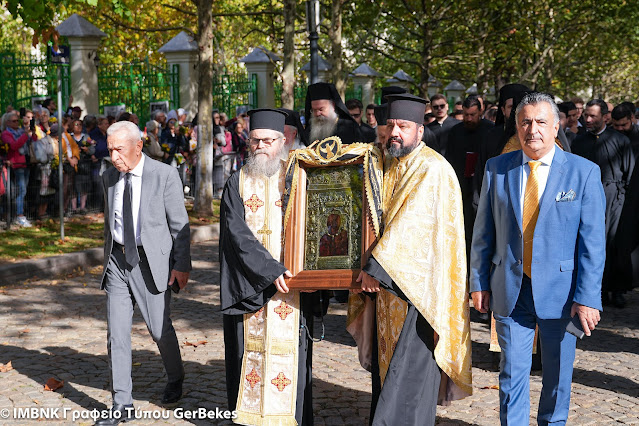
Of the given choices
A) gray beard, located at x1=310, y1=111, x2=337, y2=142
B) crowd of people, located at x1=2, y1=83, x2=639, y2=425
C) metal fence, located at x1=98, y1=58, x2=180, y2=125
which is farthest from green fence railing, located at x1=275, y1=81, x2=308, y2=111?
crowd of people, located at x1=2, y1=83, x2=639, y2=425

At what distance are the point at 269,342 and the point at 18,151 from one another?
937 centimetres

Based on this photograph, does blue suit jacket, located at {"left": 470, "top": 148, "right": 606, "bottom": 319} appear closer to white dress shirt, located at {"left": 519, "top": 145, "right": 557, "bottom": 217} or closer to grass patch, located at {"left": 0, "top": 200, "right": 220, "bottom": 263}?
white dress shirt, located at {"left": 519, "top": 145, "right": 557, "bottom": 217}

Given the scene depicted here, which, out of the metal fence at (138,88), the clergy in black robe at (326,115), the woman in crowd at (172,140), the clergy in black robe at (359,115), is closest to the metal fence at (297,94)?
the metal fence at (138,88)

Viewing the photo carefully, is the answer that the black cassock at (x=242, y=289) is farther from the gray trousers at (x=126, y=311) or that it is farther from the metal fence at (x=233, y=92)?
the metal fence at (x=233, y=92)

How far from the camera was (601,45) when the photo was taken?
3578cm

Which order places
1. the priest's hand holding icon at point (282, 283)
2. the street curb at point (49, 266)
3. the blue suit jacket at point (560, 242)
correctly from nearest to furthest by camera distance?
the blue suit jacket at point (560, 242), the priest's hand holding icon at point (282, 283), the street curb at point (49, 266)

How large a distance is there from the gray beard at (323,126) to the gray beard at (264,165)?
2610 millimetres

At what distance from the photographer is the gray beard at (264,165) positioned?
18.3 ft

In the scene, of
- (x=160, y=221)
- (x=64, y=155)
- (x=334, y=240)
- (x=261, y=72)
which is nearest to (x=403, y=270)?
(x=334, y=240)

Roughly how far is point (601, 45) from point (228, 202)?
109 feet

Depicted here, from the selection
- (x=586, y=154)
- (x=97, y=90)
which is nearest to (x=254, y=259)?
(x=586, y=154)

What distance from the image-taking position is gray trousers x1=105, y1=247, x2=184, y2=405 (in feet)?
19.7

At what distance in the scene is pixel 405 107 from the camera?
522 cm

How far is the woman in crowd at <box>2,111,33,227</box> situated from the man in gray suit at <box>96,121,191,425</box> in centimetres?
812
